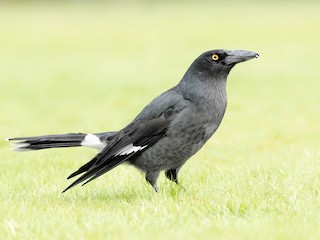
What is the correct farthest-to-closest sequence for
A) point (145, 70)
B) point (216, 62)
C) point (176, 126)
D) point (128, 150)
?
point (145, 70), point (216, 62), point (128, 150), point (176, 126)

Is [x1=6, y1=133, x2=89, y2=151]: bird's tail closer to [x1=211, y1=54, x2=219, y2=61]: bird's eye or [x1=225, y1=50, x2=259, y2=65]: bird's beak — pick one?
[x1=211, y1=54, x2=219, y2=61]: bird's eye

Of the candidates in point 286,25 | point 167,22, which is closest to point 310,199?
point 286,25

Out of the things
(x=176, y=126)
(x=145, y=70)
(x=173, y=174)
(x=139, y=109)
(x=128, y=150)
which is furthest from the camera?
(x=145, y=70)

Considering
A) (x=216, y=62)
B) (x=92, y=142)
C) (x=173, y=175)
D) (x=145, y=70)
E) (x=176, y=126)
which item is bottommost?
(x=145, y=70)

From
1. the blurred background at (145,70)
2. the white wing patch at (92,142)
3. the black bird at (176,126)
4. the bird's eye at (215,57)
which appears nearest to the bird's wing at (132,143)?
the black bird at (176,126)

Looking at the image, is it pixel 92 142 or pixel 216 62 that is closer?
pixel 216 62

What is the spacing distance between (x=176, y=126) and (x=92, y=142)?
1.03m

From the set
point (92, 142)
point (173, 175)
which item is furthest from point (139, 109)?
point (173, 175)

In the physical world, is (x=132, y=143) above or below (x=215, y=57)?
below

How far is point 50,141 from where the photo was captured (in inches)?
255

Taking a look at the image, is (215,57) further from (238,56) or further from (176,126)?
(176,126)

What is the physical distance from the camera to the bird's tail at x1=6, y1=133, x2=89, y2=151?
6.46m

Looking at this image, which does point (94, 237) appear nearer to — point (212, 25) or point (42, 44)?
point (42, 44)

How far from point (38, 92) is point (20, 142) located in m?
10.2
